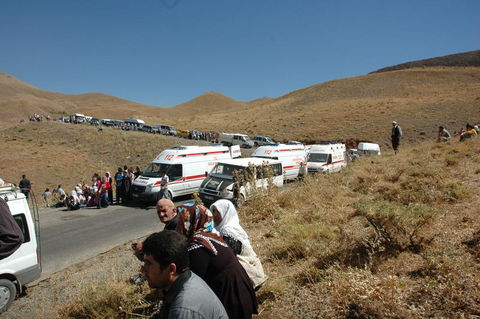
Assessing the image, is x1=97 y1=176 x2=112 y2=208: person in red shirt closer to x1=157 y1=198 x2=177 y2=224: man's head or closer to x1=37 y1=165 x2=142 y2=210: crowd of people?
x1=37 y1=165 x2=142 y2=210: crowd of people

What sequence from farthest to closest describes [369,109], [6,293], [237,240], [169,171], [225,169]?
[369,109] < [169,171] < [225,169] < [6,293] < [237,240]

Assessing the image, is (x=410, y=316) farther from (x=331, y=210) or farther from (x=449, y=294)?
(x=331, y=210)

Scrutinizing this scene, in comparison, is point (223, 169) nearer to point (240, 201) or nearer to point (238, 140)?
point (240, 201)

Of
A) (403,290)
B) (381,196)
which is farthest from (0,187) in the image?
(381,196)

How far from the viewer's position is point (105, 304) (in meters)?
3.98

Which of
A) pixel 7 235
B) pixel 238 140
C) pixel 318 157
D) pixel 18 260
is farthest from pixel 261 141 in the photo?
pixel 7 235

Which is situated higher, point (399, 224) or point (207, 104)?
point (207, 104)

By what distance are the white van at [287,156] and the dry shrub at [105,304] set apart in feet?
41.2

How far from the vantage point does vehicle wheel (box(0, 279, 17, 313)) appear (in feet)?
16.1

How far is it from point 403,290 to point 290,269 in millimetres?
1650

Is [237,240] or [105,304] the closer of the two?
[237,240]

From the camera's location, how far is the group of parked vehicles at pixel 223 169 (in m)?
10.6

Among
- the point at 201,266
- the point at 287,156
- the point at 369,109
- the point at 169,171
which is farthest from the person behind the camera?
the point at 369,109

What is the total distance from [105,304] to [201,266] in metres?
2.21
